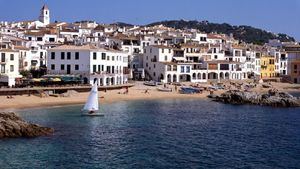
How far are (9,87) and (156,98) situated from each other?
72.5 feet

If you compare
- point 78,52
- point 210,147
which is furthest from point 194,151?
point 78,52

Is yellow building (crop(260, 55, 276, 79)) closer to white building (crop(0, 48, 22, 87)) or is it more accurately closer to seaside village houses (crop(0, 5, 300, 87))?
seaside village houses (crop(0, 5, 300, 87))

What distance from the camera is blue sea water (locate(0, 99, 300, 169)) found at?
3200 centimetres

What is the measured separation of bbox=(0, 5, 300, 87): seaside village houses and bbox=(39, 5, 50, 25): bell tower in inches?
358

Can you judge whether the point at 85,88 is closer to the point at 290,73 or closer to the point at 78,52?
the point at 78,52

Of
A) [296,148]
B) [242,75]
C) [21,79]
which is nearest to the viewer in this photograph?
[296,148]

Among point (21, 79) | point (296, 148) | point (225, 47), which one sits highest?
point (225, 47)

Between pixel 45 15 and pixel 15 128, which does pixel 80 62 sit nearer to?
pixel 15 128

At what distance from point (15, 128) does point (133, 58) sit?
62.7 m

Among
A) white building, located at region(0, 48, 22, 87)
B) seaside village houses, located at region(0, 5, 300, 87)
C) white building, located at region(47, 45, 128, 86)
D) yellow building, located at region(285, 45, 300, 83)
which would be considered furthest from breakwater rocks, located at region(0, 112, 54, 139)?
yellow building, located at region(285, 45, 300, 83)

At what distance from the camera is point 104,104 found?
6600 centimetres

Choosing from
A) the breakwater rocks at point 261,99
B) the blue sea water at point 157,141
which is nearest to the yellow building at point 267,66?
the breakwater rocks at point 261,99

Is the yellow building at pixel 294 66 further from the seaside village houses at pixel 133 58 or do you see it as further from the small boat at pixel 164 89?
the small boat at pixel 164 89

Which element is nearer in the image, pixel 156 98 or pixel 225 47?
pixel 156 98
